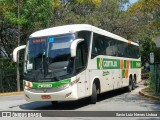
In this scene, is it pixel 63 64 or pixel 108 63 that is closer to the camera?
pixel 63 64

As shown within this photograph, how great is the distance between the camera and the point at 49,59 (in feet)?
48.8

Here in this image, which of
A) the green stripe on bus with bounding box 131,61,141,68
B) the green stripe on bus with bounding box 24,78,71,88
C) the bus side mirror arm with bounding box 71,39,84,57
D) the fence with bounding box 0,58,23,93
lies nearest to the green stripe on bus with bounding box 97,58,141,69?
the green stripe on bus with bounding box 131,61,141,68

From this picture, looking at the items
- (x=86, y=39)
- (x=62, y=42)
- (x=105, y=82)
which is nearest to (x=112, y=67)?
(x=105, y=82)

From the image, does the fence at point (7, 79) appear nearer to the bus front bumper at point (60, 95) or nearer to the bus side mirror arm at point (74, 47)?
the bus front bumper at point (60, 95)

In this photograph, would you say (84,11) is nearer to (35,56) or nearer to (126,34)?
(126,34)

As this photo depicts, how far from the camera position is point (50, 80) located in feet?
47.8

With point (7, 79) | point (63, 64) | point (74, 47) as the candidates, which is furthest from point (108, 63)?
point (7, 79)

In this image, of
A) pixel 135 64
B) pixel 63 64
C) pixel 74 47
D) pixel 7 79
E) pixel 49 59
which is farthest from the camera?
pixel 7 79

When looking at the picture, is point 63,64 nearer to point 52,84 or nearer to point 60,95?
point 52,84

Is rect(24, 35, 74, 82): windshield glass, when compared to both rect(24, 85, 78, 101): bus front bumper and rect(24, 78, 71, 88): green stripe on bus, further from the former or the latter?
rect(24, 85, 78, 101): bus front bumper

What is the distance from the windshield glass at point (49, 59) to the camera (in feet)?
48.0

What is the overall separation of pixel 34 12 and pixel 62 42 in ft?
40.8

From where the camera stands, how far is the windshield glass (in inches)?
576

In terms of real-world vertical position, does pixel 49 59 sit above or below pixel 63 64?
above
